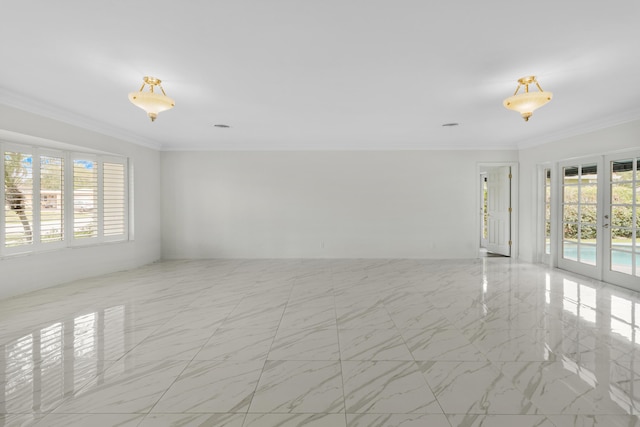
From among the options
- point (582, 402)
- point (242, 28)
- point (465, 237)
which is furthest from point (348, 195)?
point (582, 402)

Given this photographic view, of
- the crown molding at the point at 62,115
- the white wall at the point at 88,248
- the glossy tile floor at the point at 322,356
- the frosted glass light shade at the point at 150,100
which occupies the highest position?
the crown molding at the point at 62,115

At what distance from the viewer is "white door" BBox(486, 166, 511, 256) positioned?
21.6 feet

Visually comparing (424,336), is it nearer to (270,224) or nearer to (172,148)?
(270,224)

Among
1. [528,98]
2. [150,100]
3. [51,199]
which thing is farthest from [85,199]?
[528,98]

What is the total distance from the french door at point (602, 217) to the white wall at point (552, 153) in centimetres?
17

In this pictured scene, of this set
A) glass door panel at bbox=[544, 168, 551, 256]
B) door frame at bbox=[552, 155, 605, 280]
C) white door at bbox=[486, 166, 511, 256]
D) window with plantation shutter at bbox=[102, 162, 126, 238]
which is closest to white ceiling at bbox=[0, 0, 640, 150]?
door frame at bbox=[552, 155, 605, 280]

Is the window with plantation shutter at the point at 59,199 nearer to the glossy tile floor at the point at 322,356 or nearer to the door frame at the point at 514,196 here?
the glossy tile floor at the point at 322,356

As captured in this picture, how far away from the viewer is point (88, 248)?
15.9 ft

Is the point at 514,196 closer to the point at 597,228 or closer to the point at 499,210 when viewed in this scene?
the point at 499,210

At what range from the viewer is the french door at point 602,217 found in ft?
13.7

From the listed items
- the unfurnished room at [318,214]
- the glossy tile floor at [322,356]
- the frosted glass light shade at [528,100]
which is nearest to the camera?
the glossy tile floor at [322,356]

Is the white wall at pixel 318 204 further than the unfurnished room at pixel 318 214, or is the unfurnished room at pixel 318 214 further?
the white wall at pixel 318 204

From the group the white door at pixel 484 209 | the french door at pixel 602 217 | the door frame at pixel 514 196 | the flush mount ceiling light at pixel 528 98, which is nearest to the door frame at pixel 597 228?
the french door at pixel 602 217

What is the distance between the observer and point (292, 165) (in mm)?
6379
